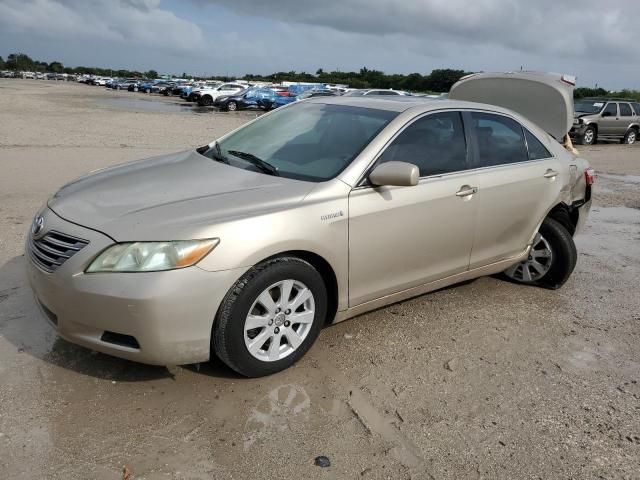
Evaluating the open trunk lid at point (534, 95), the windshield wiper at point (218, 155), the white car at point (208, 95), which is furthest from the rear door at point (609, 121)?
the white car at point (208, 95)

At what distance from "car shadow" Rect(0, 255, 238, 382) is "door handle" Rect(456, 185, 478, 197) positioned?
2007 mm

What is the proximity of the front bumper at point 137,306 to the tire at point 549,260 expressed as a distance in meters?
3.12

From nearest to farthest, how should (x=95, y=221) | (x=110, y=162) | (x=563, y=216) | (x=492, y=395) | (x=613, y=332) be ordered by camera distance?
(x=95, y=221), (x=492, y=395), (x=613, y=332), (x=563, y=216), (x=110, y=162)

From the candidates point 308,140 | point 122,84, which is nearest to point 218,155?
point 308,140

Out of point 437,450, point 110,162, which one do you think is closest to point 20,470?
point 437,450

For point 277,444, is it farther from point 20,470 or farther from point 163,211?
point 163,211

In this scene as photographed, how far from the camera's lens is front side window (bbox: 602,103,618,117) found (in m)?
20.9

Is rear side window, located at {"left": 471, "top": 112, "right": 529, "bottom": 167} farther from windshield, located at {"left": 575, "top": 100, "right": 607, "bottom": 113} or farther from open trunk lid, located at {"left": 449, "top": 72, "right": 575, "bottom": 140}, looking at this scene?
windshield, located at {"left": 575, "top": 100, "right": 607, "bottom": 113}

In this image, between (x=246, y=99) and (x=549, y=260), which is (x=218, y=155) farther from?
(x=246, y=99)

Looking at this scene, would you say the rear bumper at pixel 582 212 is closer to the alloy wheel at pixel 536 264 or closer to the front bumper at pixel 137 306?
the alloy wheel at pixel 536 264

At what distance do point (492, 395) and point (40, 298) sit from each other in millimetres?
2663

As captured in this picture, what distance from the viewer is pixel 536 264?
502 cm

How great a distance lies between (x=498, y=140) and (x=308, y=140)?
63.4 inches

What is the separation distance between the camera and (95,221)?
9.78ft
